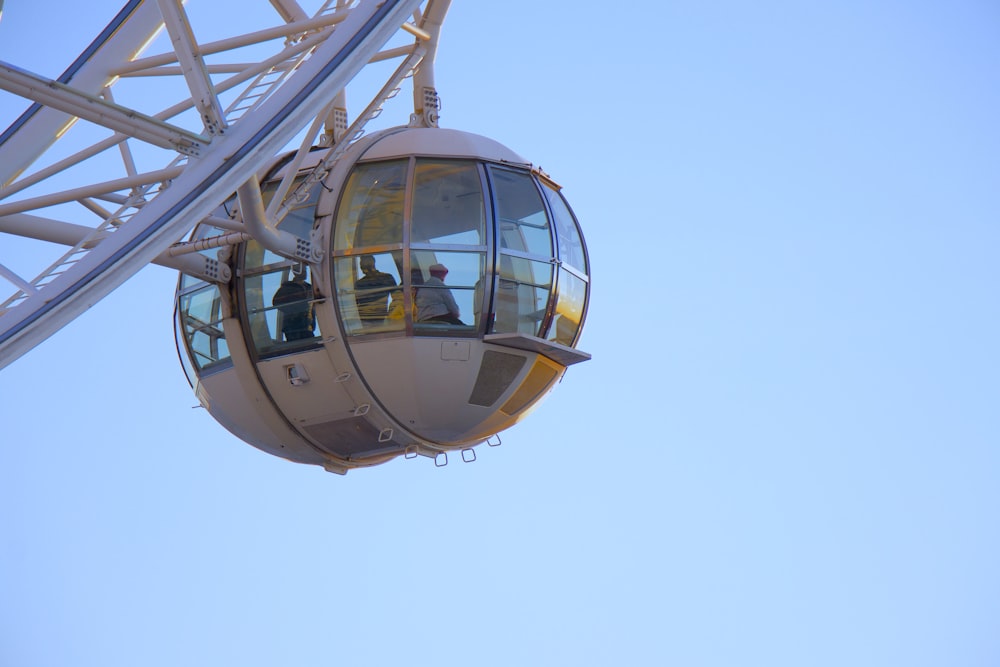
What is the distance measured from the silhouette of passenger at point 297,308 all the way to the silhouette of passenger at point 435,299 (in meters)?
1.28

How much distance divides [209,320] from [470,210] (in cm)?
346

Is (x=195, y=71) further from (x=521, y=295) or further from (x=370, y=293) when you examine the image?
(x=521, y=295)

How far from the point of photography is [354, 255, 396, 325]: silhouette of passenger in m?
18.0

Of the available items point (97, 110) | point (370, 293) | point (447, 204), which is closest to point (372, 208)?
point (447, 204)

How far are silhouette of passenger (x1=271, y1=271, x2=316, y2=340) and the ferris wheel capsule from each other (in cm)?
1

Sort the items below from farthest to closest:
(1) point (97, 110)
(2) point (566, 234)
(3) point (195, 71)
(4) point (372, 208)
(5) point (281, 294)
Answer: (2) point (566, 234) → (5) point (281, 294) → (4) point (372, 208) → (3) point (195, 71) → (1) point (97, 110)

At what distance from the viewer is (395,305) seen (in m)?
18.0

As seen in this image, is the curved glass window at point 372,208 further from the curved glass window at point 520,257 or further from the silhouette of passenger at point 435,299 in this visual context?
the curved glass window at point 520,257

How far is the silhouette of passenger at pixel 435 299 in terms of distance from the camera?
707 inches

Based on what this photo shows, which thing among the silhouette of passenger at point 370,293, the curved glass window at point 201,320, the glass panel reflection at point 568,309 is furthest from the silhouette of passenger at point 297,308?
the glass panel reflection at point 568,309

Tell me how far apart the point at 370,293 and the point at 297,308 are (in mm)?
918

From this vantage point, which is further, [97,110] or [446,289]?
[446,289]

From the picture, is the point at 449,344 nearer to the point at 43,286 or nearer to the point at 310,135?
the point at 310,135

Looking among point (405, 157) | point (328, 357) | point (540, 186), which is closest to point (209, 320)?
point (328, 357)
